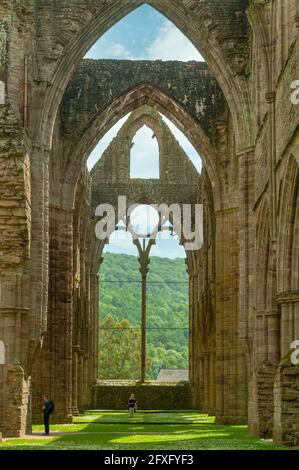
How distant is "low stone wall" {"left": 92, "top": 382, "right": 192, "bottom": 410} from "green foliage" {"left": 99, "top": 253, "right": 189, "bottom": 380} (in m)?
21.3

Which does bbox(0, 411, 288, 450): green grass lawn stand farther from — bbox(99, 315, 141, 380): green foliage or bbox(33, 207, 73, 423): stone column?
bbox(99, 315, 141, 380): green foliage

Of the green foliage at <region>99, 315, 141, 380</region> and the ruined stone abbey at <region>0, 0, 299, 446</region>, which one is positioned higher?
the ruined stone abbey at <region>0, 0, 299, 446</region>

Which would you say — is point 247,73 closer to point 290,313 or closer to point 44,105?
point 44,105

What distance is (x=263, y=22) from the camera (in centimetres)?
2064

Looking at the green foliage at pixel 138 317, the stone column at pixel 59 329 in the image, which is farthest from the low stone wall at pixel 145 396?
the green foliage at pixel 138 317

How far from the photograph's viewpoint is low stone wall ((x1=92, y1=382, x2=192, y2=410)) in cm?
4209

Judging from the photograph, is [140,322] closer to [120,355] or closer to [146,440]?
[120,355]

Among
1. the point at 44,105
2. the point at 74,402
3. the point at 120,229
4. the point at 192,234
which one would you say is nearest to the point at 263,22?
the point at 44,105

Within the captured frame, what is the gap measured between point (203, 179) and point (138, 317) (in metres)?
59.6

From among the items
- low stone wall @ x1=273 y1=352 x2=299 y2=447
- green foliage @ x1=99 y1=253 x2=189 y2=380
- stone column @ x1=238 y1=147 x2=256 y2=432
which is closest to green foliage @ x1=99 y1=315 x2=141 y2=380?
green foliage @ x1=99 y1=253 x2=189 y2=380

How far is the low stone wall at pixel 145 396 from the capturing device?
42.1 meters

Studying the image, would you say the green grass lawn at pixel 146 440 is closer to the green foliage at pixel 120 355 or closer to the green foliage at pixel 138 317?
the green foliage at pixel 120 355

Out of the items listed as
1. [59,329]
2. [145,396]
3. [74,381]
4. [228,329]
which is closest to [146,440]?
[59,329]

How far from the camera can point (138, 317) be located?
9338 cm
